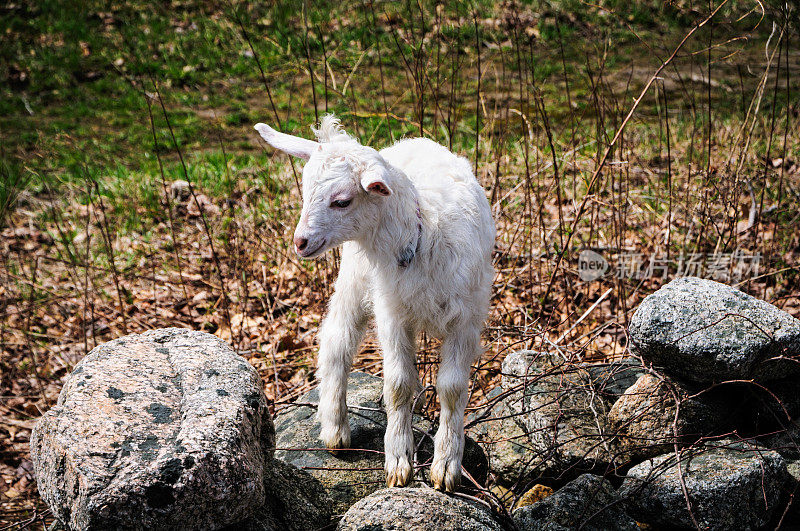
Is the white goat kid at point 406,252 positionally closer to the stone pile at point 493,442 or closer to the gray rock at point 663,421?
the stone pile at point 493,442

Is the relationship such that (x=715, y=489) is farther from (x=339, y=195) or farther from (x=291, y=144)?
(x=291, y=144)

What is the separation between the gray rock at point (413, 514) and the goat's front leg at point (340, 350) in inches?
27.3

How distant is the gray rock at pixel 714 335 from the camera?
3.26 metres

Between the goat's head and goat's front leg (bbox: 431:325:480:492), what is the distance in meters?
0.65

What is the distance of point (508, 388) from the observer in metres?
3.94

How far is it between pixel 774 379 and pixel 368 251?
2.13 metres

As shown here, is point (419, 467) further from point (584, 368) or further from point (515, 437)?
point (584, 368)

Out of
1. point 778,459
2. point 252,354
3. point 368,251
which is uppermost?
point 368,251

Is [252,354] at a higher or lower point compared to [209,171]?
lower

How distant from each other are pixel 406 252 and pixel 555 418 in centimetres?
131

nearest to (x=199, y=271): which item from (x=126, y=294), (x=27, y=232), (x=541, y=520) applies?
(x=126, y=294)
